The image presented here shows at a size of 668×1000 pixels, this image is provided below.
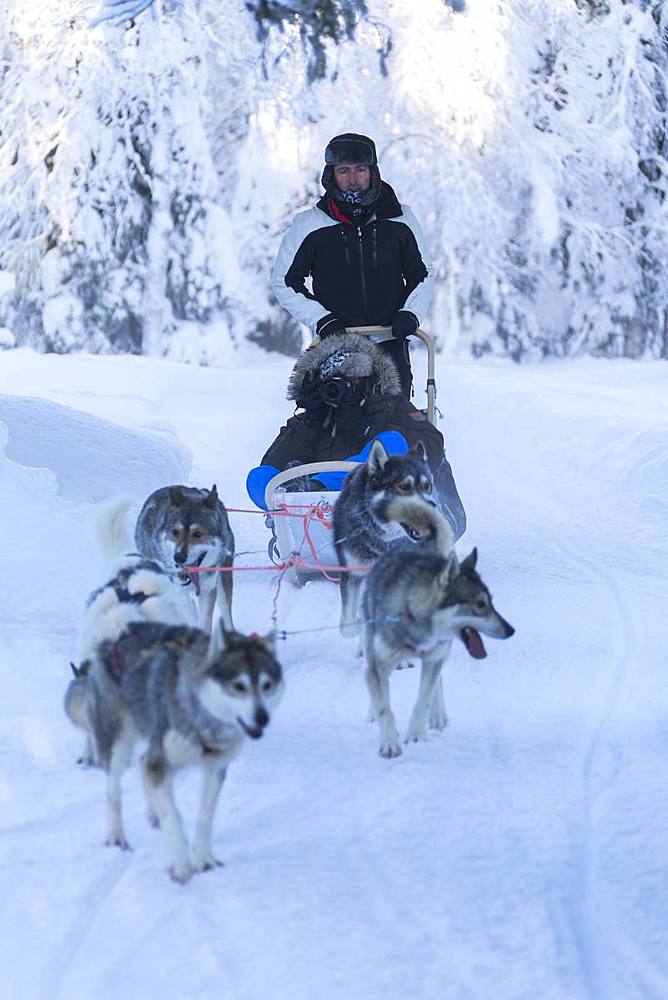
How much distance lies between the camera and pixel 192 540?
5.09 m

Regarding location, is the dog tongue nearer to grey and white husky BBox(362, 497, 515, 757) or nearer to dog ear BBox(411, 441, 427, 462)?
grey and white husky BBox(362, 497, 515, 757)

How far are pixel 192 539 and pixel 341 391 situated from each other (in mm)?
1396

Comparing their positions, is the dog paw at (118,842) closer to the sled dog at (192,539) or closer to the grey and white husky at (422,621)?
the grey and white husky at (422,621)

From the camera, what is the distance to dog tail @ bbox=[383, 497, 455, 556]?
444 cm

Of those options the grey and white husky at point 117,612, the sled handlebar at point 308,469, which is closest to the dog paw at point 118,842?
the grey and white husky at point 117,612

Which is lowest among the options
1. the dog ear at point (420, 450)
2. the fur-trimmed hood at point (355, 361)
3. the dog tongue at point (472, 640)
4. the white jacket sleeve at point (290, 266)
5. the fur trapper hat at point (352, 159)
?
the dog tongue at point (472, 640)

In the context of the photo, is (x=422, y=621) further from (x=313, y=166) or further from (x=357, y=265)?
(x=313, y=166)

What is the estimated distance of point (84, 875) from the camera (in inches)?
121

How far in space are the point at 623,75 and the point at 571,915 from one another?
22243 millimetres

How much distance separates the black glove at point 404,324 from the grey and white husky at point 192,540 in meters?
1.54

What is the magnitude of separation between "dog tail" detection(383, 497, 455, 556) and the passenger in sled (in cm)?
126

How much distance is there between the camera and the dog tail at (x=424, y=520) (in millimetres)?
4438

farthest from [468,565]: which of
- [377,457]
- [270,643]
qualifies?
[377,457]

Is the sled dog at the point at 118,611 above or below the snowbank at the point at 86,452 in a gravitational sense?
above
